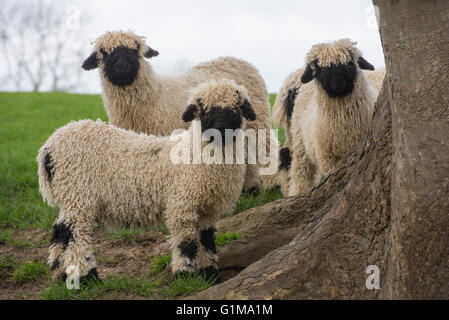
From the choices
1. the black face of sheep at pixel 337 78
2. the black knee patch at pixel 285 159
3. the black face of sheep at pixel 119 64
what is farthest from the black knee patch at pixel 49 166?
the black knee patch at pixel 285 159

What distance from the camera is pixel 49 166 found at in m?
5.37

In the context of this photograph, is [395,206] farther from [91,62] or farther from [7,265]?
[91,62]

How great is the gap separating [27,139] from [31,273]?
8.06 metres

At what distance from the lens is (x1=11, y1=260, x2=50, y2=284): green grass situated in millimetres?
5594

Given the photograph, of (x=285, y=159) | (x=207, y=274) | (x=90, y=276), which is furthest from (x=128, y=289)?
(x=285, y=159)

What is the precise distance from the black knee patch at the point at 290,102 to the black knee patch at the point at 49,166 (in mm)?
4015

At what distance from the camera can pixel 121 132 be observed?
5691 mm

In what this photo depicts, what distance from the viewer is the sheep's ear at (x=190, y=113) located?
5.30 m

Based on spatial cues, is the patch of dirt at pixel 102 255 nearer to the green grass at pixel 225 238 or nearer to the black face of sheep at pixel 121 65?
the green grass at pixel 225 238

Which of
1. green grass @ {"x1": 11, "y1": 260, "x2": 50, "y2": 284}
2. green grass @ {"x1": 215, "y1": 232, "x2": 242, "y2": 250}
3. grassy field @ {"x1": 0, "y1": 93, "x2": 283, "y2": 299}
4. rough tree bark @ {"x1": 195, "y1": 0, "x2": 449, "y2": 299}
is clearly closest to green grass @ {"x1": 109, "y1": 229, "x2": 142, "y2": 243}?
grassy field @ {"x1": 0, "y1": 93, "x2": 283, "y2": 299}

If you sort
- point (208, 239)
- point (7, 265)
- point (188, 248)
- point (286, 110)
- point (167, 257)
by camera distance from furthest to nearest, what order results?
point (286, 110) < point (7, 265) < point (167, 257) < point (208, 239) < point (188, 248)

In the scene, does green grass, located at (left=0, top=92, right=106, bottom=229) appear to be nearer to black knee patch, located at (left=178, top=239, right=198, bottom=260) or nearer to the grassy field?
the grassy field

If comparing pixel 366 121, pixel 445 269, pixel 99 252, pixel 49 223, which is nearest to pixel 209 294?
pixel 445 269

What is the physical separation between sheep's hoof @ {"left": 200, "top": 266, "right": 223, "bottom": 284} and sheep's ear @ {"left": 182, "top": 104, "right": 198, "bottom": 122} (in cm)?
154
